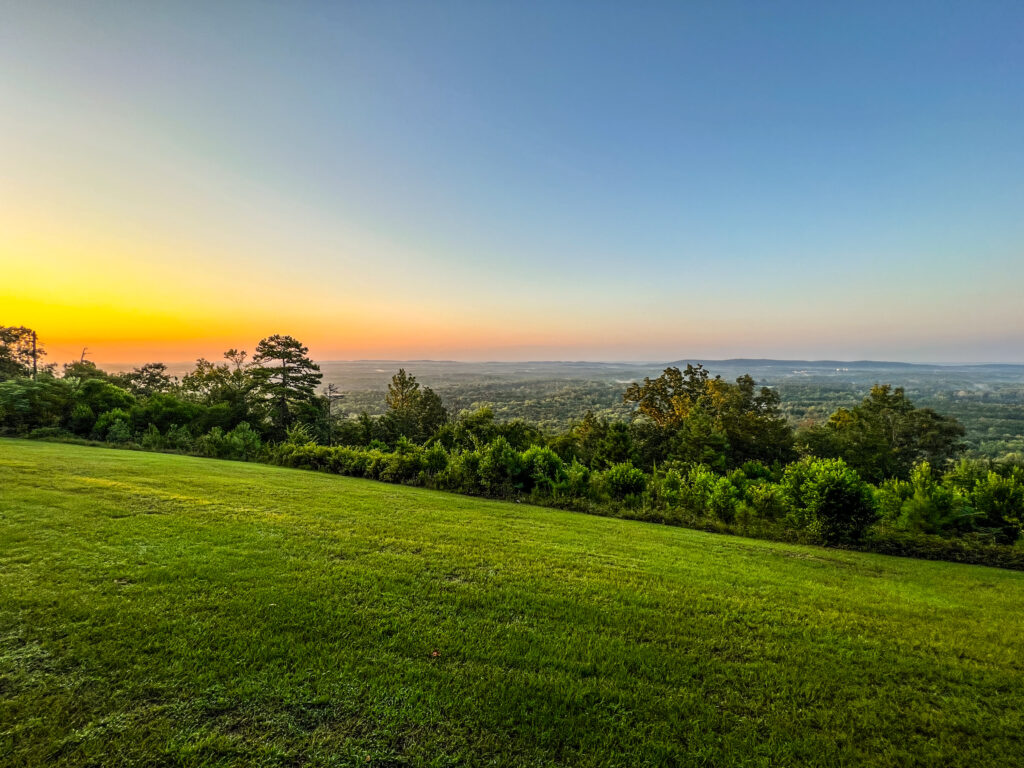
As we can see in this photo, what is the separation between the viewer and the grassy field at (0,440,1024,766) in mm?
2621

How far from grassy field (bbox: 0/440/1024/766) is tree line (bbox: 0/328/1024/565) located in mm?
2790

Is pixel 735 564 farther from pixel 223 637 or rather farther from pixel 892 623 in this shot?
pixel 223 637

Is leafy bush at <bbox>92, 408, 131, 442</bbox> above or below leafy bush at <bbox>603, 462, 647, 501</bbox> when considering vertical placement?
above

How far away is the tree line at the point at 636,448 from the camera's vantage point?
896 centimetres

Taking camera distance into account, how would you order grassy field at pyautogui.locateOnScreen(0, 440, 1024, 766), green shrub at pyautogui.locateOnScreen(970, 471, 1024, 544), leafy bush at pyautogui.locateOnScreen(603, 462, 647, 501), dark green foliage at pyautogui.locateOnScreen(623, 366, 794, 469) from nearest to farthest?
grassy field at pyautogui.locateOnScreen(0, 440, 1024, 766)
green shrub at pyautogui.locateOnScreen(970, 471, 1024, 544)
leafy bush at pyautogui.locateOnScreen(603, 462, 647, 501)
dark green foliage at pyautogui.locateOnScreen(623, 366, 794, 469)

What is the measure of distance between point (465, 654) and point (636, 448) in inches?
633

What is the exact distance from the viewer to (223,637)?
11.5 ft

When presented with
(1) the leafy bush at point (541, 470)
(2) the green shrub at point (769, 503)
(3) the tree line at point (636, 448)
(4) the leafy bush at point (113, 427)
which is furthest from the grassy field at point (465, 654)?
(4) the leafy bush at point (113, 427)

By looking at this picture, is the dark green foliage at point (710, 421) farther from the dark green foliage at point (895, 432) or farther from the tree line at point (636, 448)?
the dark green foliage at point (895, 432)

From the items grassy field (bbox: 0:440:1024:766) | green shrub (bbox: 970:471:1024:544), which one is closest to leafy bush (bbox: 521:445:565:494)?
grassy field (bbox: 0:440:1024:766)

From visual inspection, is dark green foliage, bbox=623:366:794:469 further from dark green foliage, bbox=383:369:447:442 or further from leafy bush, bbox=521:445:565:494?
dark green foliage, bbox=383:369:447:442

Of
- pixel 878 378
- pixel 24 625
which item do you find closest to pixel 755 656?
pixel 24 625

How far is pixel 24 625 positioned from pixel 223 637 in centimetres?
176

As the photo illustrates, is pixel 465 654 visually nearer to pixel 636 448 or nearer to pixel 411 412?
pixel 636 448
